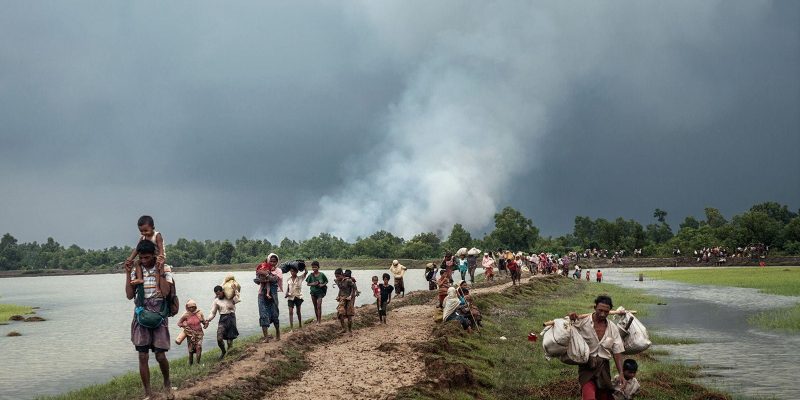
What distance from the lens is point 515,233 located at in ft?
475

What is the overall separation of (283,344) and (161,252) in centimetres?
798

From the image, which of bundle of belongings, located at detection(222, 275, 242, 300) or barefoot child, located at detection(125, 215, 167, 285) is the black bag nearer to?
barefoot child, located at detection(125, 215, 167, 285)

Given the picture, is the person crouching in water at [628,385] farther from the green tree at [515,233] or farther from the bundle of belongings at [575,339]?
the green tree at [515,233]

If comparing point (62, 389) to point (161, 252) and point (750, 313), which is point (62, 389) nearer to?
point (161, 252)

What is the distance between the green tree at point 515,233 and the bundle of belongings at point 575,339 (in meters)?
136

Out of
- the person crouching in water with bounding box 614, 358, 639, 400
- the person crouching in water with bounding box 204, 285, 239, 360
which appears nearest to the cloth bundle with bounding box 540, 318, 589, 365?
the person crouching in water with bounding box 614, 358, 639, 400

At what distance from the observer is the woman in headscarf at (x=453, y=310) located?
20.0 m

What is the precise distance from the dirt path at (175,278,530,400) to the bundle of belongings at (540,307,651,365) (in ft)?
12.8

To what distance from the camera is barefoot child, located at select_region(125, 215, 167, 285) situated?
9.92 m

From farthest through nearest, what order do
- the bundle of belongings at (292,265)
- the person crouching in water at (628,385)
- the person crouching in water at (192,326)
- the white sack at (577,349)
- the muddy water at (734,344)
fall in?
the bundle of belongings at (292,265) < the person crouching in water at (192,326) < the muddy water at (734,344) < the person crouching in water at (628,385) < the white sack at (577,349)

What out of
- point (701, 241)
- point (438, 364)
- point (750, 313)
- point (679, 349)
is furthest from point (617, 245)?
point (438, 364)

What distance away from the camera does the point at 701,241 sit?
359ft

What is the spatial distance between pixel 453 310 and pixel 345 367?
5.99m

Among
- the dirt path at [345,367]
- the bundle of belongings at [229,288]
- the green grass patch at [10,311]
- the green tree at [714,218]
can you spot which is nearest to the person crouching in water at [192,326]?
the bundle of belongings at [229,288]
